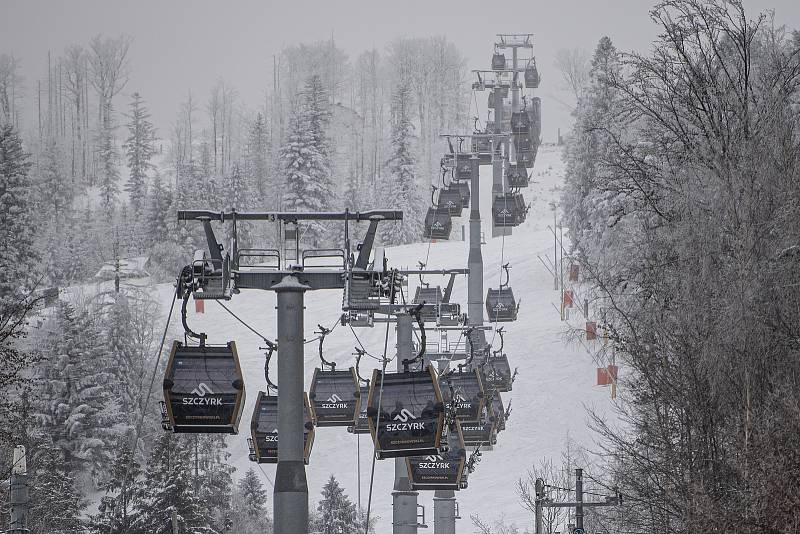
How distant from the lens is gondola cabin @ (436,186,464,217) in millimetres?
36194

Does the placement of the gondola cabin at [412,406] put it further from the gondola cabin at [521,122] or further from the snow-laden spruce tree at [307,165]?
the snow-laden spruce tree at [307,165]

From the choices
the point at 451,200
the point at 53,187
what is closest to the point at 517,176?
the point at 451,200

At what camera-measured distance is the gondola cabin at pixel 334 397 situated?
84.9ft

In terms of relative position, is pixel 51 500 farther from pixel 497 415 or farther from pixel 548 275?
pixel 548 275

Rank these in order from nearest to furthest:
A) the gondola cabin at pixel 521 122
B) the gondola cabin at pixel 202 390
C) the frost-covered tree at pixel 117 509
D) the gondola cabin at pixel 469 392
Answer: the gondola cabin at pixel 202 390, the gondola cabin at pixel 469 392, the frost-covered tree at pixel 117 509, the gondola cabin at pixel 521 122

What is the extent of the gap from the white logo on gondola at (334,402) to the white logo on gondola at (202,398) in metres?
12.4

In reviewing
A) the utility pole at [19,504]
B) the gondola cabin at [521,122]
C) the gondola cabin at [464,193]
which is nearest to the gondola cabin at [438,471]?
the utility pole at [19,504]

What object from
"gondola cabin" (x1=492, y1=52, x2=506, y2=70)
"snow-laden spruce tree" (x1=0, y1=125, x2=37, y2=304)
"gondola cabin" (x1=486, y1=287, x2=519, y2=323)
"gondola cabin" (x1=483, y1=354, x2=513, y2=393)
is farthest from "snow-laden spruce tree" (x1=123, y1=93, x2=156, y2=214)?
"gondola cabin" (x1=483, y1=354, x2=513, y2=393)

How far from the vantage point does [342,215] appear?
12.9m

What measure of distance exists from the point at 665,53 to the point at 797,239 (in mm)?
5703

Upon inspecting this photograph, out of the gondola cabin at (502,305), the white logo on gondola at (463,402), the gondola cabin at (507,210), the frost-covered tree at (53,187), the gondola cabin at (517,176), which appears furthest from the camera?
the frost-covered tree at (53,187)

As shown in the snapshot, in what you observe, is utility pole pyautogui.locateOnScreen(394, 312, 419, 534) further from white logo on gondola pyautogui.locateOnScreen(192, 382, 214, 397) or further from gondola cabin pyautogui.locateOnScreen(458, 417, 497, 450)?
white logo on gondola pyautogui.locateOnScreen(192, 382, 214, 397)

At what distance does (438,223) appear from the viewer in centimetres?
3662

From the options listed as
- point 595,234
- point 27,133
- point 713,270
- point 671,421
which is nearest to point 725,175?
point 713,270
